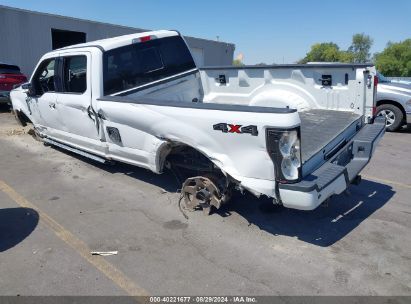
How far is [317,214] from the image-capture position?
4.53 meters

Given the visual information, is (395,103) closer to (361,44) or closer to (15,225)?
(15,225)

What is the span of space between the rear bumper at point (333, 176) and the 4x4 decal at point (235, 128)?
54 centimetres

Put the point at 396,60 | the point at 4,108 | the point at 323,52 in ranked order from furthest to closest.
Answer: the point at 323,52, the point at 396,60, the point at 4,108

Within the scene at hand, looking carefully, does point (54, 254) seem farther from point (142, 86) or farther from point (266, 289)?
point (142, 86)

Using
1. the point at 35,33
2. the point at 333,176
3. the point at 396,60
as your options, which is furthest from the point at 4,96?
the point at 396,60

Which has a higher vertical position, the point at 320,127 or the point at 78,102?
the point at 78,102

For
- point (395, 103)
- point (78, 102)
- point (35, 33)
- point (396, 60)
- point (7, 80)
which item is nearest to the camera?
point (78, 102)

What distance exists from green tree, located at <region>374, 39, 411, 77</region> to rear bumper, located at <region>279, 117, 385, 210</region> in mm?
113598

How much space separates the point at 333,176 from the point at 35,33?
699 inches

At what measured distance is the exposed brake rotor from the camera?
419 cm

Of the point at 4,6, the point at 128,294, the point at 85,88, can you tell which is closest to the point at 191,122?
the point at 128,294

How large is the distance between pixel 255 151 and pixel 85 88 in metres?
3.00

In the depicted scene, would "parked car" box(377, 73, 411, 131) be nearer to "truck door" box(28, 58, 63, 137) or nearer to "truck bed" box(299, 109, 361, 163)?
"truck bed" box(299, 109, 361, 163)

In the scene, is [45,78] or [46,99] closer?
[46,99]
